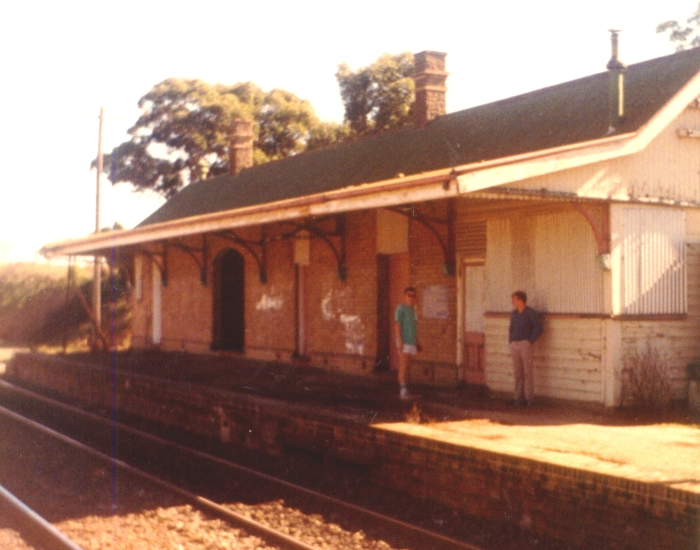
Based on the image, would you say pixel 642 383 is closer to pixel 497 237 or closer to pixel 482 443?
pixel 497 237

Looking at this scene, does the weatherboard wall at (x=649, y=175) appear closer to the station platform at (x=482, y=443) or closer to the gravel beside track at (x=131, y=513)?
the station platform at (x=482, y=443)

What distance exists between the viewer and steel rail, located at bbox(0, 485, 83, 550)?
7.18 meters

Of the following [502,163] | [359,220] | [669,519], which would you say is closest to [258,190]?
[359,220]

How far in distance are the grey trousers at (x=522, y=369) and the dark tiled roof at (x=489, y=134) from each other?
2951mm

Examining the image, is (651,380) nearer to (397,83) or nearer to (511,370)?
(511,370)

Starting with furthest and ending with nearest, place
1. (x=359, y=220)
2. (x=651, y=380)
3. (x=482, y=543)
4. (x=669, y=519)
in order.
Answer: (x=359, y=220) → (x=651, y=380) → (x=482, y=543) → (x=669, y=519)

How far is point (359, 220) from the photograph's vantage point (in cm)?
1509

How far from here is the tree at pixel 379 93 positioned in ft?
114

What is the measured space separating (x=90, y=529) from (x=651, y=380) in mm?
6665

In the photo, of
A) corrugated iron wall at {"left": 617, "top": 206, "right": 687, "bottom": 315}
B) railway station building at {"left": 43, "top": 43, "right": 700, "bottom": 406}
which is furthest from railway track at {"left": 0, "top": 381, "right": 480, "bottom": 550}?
corrugated iron wall at {"left": 617, "top": 206, "right": 687, "bottom": 315}

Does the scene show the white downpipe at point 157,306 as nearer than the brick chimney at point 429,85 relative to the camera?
No

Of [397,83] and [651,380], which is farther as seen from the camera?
[397,83]

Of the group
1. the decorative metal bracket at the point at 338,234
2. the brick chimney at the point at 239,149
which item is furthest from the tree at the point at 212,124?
the decorative metal bracket at the point at 338,234

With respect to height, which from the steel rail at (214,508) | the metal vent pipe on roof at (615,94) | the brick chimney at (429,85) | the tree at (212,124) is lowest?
the steel rail at (214,508)
